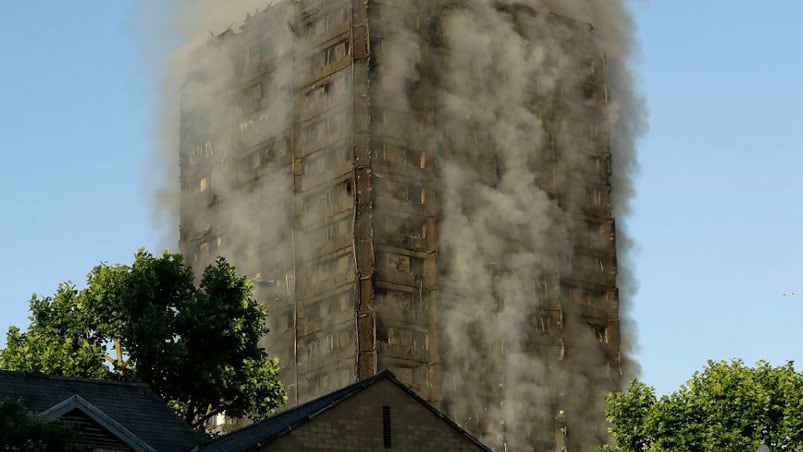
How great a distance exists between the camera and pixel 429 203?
118 metres

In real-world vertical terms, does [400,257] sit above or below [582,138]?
below

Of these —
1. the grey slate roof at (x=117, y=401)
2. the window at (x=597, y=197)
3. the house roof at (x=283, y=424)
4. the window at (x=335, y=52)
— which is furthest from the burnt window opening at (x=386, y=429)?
the window at (x=597, y=197)

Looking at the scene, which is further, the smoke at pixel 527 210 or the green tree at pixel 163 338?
the smoke at pixel 527 210

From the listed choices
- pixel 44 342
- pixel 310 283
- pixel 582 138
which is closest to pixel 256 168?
pixel 310 283

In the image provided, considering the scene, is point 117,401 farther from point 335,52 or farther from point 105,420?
point 335,52

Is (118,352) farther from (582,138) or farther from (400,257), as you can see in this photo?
(582,138)

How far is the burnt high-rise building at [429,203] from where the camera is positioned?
11594cm

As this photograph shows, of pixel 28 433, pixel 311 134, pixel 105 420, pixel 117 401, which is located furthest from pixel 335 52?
pixel 28 433

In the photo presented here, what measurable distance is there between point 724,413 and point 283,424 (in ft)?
84.8

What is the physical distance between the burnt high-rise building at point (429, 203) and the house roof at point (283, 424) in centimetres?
5939

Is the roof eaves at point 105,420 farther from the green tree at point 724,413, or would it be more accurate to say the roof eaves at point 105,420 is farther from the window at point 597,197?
the window at point 597,197

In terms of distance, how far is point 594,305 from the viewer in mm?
127375

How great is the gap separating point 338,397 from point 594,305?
258ft

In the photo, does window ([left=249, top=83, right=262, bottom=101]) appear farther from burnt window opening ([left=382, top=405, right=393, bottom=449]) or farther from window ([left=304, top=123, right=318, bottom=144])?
burnt window opening ([left=382, top=405, right=393, bottom=449])
